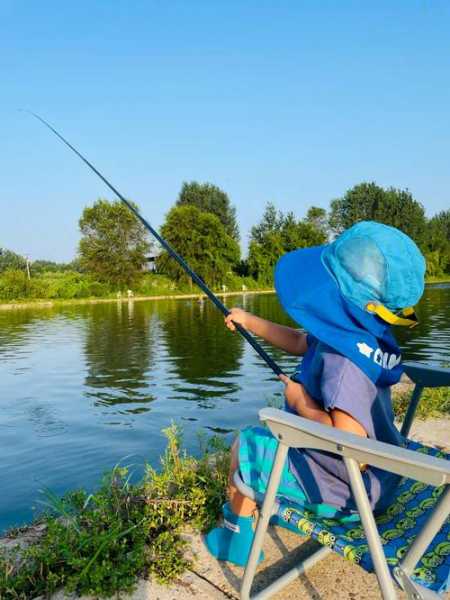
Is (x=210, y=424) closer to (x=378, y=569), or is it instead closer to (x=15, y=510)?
(x=15, y=510)

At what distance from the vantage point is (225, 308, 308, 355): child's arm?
2.79 metres

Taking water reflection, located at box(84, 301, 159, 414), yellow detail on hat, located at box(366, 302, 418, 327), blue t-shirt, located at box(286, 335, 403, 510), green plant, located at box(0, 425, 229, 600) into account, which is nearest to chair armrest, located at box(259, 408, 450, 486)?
blue t-shirt, located at box(286, 335, 403, 510)

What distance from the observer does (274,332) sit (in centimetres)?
284

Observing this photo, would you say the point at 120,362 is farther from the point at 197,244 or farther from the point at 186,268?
the point at 197,244

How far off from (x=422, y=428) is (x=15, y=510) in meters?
3.61

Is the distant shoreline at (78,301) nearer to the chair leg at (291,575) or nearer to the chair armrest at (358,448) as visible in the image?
the chair leg at (291,575)

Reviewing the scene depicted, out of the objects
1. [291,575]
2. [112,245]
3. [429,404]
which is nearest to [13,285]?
[112,245]

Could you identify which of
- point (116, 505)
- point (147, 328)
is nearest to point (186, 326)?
point (147, 328)

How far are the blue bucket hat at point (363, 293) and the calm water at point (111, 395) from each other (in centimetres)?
367

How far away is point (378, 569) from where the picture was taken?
5.60ft

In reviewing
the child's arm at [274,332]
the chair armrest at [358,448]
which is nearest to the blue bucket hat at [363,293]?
the chair armrest at [358,448]

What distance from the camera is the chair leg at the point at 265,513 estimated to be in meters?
1.89

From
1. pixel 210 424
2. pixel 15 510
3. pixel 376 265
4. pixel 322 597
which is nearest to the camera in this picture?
pixel 376 265

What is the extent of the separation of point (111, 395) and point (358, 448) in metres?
8.57
